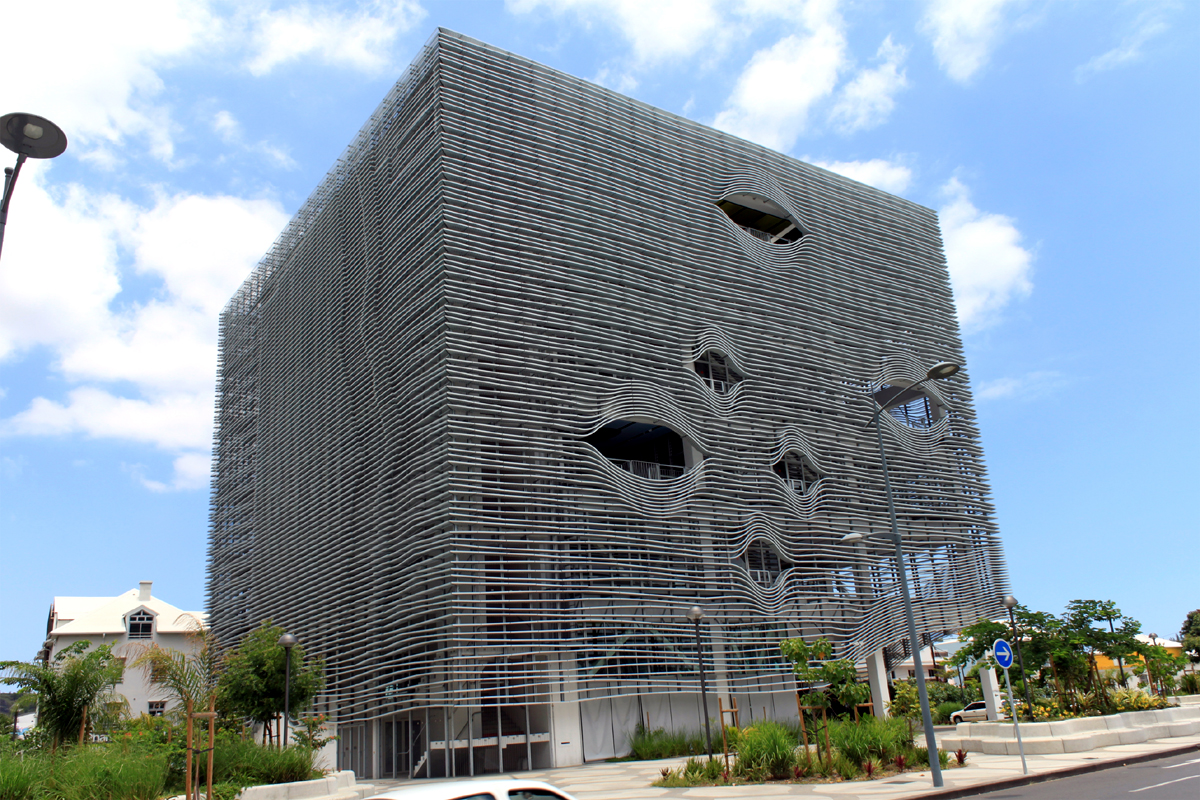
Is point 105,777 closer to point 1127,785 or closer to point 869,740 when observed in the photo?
point 869,740

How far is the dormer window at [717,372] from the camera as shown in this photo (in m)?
30.3

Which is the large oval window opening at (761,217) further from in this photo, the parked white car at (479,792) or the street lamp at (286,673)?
the parked white car at (479,792)

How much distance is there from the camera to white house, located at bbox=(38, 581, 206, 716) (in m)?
45.6

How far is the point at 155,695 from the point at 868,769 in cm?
4258

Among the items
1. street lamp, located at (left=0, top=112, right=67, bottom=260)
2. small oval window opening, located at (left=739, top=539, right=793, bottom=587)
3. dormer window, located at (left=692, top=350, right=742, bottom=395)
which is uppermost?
dormer window, located at (left=692, top=350, right=742, bottom=395)

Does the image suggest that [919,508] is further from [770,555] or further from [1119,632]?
[1119,632]

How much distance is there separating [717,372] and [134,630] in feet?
124

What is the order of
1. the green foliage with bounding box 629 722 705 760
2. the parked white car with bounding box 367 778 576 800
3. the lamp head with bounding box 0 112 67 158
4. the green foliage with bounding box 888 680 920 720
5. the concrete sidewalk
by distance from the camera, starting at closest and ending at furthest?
1. the parked white car with bounding box 367 778 576 800
2. the lamp head with bounding box 0 112 67 158
3. the concrete sidewalk
4. the green foliage with bounding box 629 722 705 760
5. the green foliage with bounding box 888 680 920 720

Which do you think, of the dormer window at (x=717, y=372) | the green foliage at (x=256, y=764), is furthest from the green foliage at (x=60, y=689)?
the dormer window at (x=717, y=372)

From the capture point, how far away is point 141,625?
4819 centimetres

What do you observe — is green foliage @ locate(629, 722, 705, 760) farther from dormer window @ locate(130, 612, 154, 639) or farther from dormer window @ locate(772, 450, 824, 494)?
dormer window @ locate(130, 612, 154, 639)

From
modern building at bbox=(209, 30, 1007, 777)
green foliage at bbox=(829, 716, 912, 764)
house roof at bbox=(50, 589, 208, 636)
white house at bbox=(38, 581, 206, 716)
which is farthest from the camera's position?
house roof at bbox=(50, 589, 208, 636)

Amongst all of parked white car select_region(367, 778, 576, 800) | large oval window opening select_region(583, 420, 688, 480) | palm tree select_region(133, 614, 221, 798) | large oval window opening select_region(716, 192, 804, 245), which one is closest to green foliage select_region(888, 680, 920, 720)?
large oval window opening select_region(583, 420, 688, 480)

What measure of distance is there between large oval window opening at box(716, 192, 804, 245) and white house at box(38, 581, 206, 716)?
3450cm
